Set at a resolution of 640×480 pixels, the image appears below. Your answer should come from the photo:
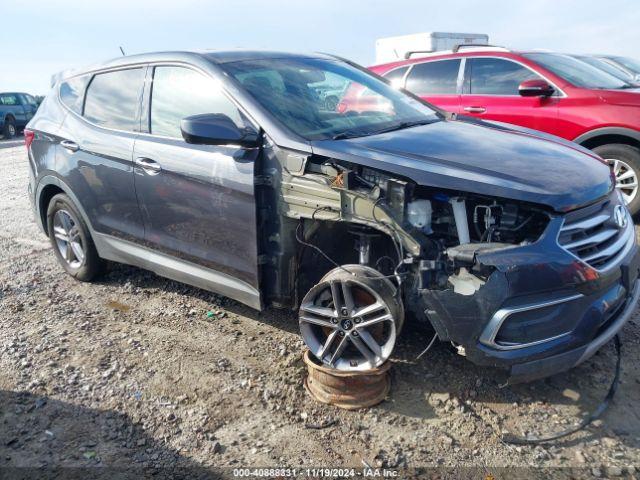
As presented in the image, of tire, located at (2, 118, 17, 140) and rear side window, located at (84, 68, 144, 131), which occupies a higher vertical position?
rear side window, located at (84, 68, 144, 131)

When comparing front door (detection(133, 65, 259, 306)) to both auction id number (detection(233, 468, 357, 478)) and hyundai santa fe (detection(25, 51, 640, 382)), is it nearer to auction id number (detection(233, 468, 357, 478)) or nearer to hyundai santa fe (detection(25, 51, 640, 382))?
hyundai santa fe (detection(25, 51, 640, 382))

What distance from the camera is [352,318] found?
295 cm

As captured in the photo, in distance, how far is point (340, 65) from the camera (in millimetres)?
4227

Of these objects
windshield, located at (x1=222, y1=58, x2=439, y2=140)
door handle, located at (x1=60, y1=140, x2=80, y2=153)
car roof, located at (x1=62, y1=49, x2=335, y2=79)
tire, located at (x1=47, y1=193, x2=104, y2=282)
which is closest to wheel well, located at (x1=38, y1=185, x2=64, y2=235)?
tire, located at (x1=47, y1=193, x2=104, y2=282)

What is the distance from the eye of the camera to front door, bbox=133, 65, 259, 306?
3189mm

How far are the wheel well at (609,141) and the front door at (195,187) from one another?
4088 millimetres

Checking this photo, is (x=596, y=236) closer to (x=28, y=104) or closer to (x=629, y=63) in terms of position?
(x=629, y=63)

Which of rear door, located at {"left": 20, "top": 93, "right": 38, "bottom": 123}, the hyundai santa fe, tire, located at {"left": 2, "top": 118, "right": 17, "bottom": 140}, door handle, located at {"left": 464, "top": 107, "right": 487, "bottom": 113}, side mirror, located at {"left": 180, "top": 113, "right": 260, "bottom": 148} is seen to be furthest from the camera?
rear door, located at {"left": 20, "top": 93, "right": 38, "bottom": 123}

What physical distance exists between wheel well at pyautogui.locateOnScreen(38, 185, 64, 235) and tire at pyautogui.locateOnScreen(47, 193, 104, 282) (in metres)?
0.06

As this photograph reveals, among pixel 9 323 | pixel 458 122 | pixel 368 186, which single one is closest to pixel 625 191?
pixel 458 122

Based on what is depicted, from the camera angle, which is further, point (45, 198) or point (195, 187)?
point (45, 198)

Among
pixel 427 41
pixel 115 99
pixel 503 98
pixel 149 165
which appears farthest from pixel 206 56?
pixel 427 41

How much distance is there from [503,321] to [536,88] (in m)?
4.05

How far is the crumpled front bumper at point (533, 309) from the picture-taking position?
97.8 inches
